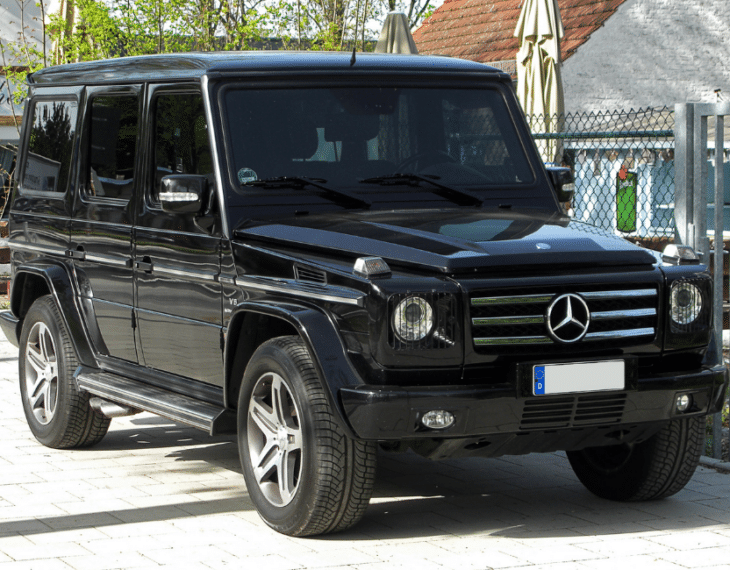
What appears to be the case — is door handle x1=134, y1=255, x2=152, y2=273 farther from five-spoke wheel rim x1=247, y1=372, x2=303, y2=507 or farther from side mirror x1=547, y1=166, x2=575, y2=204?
side mirror x1=547, y1=166, x2=575, y2=204

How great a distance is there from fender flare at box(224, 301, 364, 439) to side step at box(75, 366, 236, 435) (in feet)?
2.75

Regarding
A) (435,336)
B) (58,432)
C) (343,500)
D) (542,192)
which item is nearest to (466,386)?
(435,336)

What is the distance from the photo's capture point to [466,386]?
4.93m

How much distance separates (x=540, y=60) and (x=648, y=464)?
7.53 metres

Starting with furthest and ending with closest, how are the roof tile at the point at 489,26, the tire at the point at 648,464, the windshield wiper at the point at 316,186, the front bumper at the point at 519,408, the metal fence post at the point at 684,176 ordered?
the roof tile at the point at 489,26 → the metal fence post at the point at 684,176 → the windshield wiper at the point at 316,186 → the tire at the point at 648,464 → the front bumper at the point at 519,408

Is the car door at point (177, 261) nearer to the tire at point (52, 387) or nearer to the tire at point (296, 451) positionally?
the tire at point (296, 451)

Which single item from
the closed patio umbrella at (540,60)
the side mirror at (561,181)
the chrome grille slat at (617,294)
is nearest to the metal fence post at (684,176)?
the side mirror at (561,181)

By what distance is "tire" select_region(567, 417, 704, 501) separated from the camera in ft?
18.9

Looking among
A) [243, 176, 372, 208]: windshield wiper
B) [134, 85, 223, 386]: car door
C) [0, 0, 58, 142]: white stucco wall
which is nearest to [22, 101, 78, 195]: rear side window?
[134, 85, 223, 386]: car door

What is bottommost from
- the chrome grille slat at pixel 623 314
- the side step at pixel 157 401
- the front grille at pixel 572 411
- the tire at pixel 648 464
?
the tire at pixel 648 464

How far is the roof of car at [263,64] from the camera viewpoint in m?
6.21

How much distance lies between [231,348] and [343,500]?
0.98m

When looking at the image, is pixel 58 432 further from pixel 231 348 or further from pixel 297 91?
pixel 297 91

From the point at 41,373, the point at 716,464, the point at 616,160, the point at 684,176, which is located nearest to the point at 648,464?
the point at 716,464
